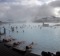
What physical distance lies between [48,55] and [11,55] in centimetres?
713

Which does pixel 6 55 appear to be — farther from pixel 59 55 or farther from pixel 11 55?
pixel 59 55

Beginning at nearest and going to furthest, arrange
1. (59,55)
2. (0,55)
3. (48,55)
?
(0,55) < (59,55) < (48,55)

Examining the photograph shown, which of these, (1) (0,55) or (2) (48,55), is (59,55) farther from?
(1) (0,55)

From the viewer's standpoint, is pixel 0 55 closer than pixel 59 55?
Yes

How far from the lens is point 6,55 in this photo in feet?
64.6

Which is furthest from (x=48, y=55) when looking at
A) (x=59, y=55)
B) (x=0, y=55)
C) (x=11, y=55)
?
(x=0, y=55)

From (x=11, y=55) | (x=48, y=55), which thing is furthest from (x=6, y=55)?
(x=48, y=55)

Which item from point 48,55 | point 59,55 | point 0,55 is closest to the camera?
point 0,55

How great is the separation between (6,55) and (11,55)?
0.81m

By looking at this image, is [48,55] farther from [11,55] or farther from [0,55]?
[0,55]

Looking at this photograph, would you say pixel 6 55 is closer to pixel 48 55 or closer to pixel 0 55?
pixel 0 55

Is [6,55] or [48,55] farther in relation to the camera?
[48,55]

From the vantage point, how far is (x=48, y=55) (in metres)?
22.8

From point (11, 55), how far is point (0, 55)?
5.76 feet
